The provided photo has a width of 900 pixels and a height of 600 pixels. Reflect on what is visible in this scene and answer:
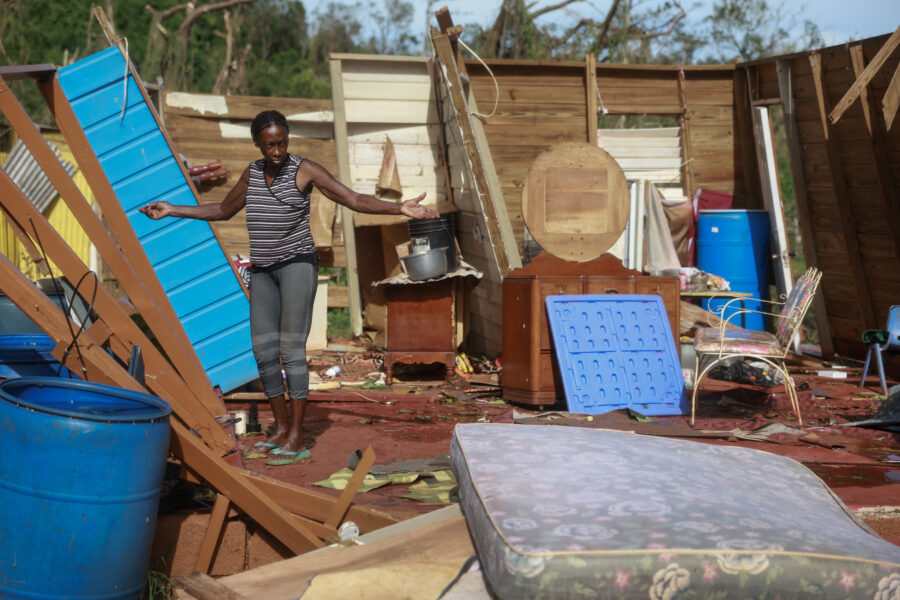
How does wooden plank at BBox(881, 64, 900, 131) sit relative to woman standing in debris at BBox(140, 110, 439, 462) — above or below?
above

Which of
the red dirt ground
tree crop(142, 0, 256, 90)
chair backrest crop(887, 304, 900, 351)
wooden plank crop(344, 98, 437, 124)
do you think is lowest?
the red dirt ground

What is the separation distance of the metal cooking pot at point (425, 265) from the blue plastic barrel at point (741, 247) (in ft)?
12.2

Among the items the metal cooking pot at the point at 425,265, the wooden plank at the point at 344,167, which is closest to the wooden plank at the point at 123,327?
the metal cooking pot at the point at 425,265

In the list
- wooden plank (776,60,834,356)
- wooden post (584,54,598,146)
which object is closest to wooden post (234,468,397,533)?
wooden plank (776,60,834,356)

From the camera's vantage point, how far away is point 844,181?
9773 millimetres

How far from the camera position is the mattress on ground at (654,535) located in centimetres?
259

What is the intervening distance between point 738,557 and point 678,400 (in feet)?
15.6

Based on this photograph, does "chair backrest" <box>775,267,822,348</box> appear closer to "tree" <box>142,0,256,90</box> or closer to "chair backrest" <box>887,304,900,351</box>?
"chair backrest" <box>887,304,900,351</box>

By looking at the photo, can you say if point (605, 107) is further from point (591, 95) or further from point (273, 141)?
point (273, 141)

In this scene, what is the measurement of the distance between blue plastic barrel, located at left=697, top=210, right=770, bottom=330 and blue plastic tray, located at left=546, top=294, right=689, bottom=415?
361 centimetres

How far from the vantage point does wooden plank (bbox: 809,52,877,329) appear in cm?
970

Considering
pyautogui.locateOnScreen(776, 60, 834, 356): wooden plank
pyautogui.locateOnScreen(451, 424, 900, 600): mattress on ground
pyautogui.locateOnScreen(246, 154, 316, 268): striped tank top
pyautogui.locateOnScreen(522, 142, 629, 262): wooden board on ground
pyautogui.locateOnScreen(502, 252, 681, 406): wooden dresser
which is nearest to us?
pyautogui.locateOnScreen(451, 424, 900, 600): mattress on ground

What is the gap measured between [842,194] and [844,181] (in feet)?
0.49

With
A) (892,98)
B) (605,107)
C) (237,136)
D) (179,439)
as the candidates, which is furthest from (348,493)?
(605,107)
